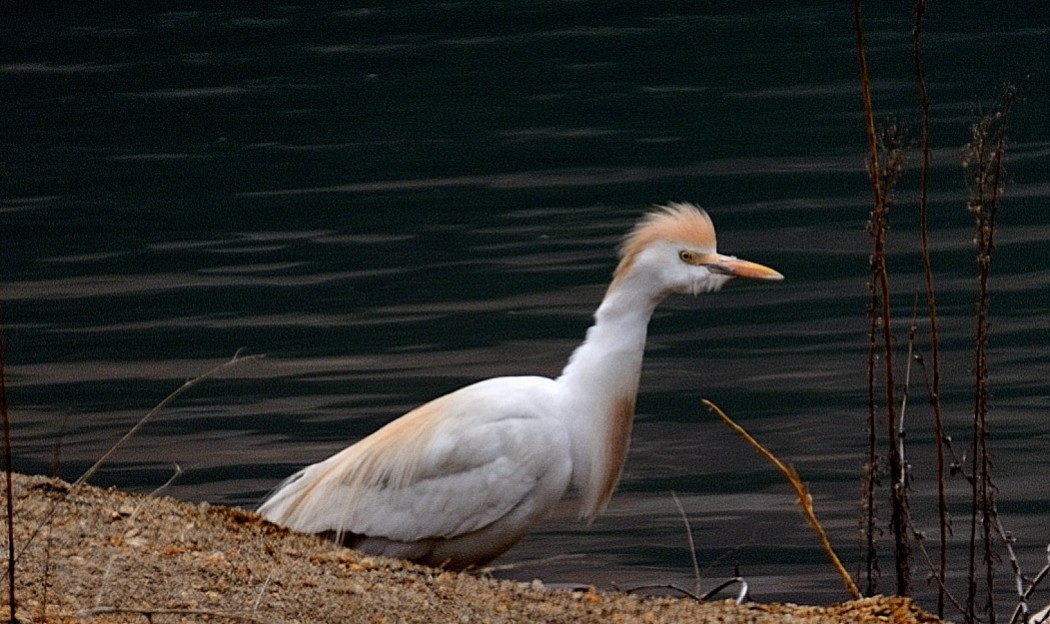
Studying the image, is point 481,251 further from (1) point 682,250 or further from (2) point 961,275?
(1) point 682,250

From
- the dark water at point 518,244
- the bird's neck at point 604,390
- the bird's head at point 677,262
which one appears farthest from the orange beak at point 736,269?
the dark water at point 518,244

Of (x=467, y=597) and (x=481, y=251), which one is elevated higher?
(x=467, y=597)

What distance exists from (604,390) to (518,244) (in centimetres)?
693

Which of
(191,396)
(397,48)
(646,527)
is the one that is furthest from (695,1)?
(646,527)

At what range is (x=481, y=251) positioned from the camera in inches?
525

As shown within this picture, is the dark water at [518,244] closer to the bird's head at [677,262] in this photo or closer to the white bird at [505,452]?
the white bird at [505,452]

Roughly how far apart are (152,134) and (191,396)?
8928 millimetres

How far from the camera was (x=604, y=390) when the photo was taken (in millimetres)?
6609

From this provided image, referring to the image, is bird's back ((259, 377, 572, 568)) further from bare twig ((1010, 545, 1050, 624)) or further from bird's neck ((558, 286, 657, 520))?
bare twig ((1010, 545, 1050, 624))

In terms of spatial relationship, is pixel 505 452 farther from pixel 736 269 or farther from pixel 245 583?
pixel 245 583

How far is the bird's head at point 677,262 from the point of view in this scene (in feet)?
21.7

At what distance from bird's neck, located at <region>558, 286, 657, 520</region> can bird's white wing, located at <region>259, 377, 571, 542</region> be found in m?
0.11

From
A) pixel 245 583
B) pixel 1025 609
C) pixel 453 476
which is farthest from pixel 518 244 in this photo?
pixel 245 583

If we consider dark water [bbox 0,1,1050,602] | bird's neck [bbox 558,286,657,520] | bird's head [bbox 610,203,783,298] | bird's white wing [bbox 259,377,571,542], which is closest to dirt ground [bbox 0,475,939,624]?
bird's white wing [bbox 259,377,571,542]
